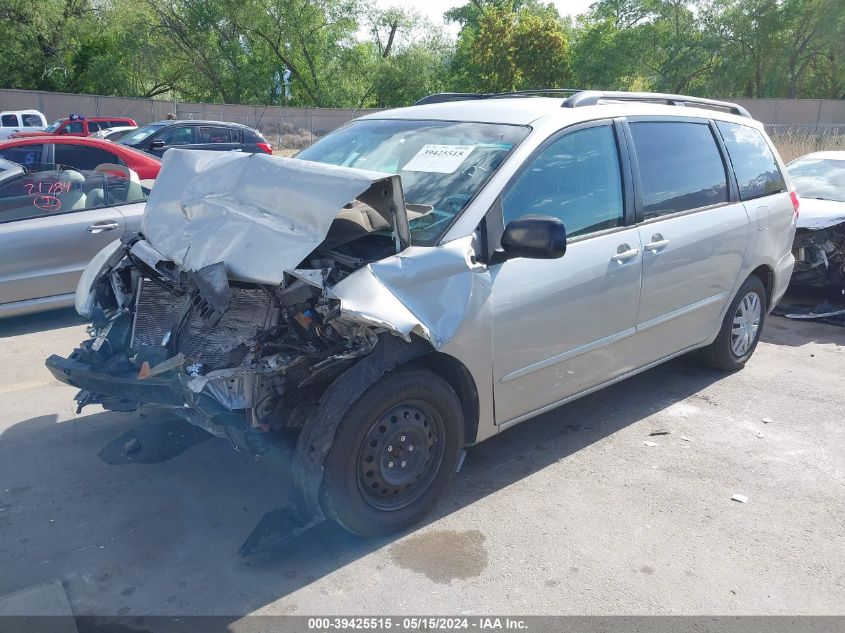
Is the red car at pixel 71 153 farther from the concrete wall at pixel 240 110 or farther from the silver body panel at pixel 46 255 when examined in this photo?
the concrete wall at pixel 240 110

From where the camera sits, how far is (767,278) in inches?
220

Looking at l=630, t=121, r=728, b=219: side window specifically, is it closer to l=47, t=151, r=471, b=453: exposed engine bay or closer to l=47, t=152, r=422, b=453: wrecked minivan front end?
l=47, t=151, r=471, b=453: exposed engine bay

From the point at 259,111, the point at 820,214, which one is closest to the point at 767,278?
the point at 820,214

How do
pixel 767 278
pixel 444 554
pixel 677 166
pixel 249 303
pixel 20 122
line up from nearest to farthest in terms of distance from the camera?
1. pixel 444 554
2. pixel 249 303
3. pixel 677 166
4. pixel 767 278
5. pixel 20 122

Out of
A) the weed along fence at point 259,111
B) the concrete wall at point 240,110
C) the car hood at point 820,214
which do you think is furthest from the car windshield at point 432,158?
the concrete wall at point 240,110

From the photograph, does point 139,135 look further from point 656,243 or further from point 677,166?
point 656,243

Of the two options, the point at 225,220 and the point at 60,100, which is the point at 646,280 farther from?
the point at 60,100

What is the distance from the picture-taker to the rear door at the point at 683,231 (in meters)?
4.29

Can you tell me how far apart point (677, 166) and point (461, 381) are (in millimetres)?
2225

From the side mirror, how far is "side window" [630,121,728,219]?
1212mm

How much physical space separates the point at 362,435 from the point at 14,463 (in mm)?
2204

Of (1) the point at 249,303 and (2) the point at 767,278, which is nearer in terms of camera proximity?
(1) the point at 249,303

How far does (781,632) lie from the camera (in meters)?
2.83

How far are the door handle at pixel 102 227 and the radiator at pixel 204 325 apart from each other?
10.3 feet
